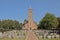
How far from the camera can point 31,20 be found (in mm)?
87688

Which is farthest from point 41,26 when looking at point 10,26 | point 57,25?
point 10,26

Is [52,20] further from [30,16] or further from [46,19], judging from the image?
[30,16]

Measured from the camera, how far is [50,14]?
9975cm

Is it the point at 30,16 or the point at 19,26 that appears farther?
the point at 19,26

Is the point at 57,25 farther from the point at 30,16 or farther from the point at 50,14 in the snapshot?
the point at 30,16

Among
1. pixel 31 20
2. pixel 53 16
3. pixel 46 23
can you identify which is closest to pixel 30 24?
pixel 31 20

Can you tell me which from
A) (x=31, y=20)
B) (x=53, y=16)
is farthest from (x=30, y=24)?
(x=53, y=16)

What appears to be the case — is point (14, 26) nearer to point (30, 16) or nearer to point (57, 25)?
point (30, 16)

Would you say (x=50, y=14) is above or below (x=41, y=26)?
above

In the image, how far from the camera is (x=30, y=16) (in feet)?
285

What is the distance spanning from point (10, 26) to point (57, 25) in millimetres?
25793

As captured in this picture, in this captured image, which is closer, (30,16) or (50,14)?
(30,16)

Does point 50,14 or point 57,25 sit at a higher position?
point 50,14

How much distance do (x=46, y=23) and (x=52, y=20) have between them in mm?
3608
